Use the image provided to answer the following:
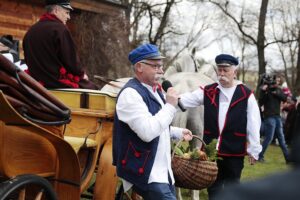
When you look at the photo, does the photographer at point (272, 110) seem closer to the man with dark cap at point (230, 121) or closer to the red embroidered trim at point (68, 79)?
the man with dark cap at point (230, 121)

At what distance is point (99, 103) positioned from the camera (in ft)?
14.5

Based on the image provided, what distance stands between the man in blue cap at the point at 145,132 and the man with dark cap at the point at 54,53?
50.9 inches

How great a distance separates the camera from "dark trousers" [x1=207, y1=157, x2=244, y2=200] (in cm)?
467

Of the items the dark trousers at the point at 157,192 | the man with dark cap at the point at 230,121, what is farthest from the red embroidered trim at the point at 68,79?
the dark trousers at the point at 157,192

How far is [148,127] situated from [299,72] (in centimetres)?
2132

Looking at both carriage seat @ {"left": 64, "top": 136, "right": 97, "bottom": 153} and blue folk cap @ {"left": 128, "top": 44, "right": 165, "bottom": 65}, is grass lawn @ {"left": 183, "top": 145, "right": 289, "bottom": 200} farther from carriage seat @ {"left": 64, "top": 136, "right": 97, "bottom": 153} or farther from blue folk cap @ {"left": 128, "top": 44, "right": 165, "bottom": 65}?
blue folk cap @ {"left": 128, "top": 44, "right": 165, "bottom": 65}

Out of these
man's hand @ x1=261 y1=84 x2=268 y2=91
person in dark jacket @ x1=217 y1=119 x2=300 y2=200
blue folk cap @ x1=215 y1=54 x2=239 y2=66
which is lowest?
man's hand @ x1=261 y1=84 x2=268 y2=91

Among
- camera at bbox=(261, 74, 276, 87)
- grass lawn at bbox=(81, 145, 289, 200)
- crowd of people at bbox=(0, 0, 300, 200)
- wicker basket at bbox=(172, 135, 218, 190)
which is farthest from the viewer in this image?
camera at bbox=(261, 74, 276, 87)

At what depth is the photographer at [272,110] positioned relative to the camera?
1090 cm

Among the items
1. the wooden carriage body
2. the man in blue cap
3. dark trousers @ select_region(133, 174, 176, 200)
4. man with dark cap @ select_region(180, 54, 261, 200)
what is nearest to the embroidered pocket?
the man in blue cap

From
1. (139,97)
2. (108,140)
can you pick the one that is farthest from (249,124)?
(139,97)

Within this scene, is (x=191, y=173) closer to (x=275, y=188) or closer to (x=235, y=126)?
(x=235, y=126)

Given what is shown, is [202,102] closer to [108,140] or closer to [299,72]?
[108,140]

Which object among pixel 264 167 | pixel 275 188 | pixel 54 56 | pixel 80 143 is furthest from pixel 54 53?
pixel 264 167
